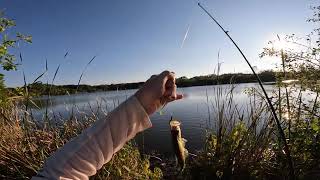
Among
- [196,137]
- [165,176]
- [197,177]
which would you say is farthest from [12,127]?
[196,137]

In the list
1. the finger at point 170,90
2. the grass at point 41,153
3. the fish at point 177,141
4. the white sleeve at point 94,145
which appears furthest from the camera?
the grass at point 41,153

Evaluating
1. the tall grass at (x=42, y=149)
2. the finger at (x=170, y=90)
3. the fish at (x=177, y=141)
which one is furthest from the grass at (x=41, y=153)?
the finger at (x=170, y=90)

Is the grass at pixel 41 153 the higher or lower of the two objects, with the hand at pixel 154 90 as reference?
lower

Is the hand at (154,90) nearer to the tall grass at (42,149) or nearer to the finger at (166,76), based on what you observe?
the finger at (166,76)

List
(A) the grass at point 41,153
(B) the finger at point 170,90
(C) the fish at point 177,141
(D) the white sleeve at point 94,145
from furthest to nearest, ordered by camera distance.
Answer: (A) the grass at point 41,153 < (C) the fish at point 177,141 < (B) the finger at point 170,90 < (D) the white sleeve at point 94,145

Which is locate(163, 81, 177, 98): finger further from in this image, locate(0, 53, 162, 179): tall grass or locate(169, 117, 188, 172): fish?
locate(0, 53, 162, 179): tall grass

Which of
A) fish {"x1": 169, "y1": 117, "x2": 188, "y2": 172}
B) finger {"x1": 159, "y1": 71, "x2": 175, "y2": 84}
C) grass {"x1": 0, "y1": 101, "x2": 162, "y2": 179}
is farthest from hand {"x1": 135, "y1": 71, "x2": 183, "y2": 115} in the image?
Answer: grass {"x1": 0, "y1": 101, "x2": 162, "y2": 179}

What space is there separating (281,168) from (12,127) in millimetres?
4781

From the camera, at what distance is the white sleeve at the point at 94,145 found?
1.08 metres

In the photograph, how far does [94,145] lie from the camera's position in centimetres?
110

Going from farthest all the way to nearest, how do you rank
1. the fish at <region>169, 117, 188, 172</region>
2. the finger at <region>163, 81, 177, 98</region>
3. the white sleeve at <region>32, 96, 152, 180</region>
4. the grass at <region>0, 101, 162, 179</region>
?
the grass at <region>0, 101, 162, 179</region> → the fish at <region>169, 117, 188, 172</region> → the finger at <region>163, 81, 177, 98</region> → the white sleeve at <region>32, 96, 152, 180</region>

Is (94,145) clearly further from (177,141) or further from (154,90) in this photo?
(177,141)

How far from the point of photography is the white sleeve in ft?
3.54

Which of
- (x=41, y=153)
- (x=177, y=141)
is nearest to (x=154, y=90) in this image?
(x=177, y=141)
